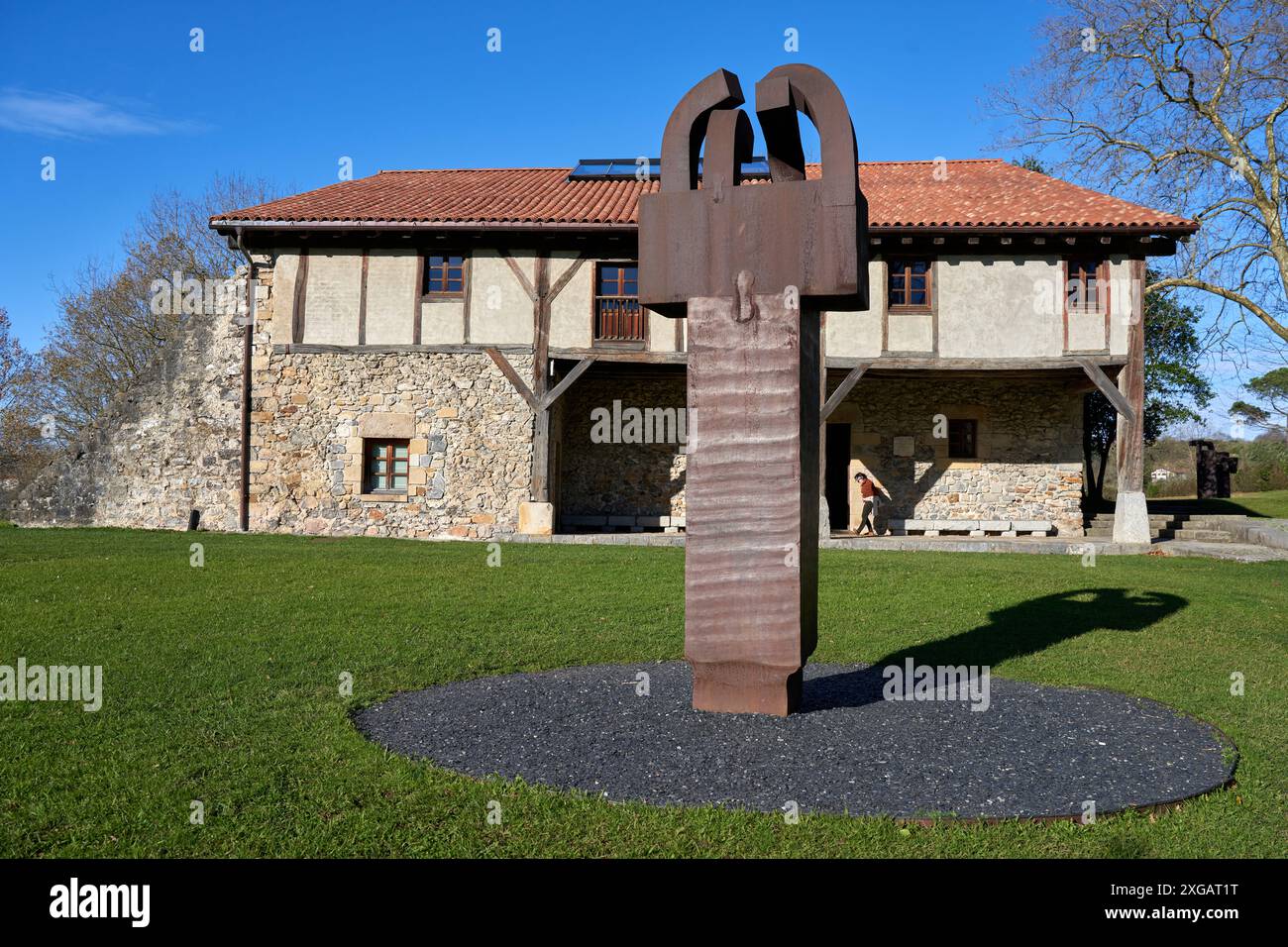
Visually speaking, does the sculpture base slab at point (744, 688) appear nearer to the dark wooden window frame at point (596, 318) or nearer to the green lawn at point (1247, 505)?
the dark wooden window frame at point (596, 318)

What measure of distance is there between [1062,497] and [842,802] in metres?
15.2

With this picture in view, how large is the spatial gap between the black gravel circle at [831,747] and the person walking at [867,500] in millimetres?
11113

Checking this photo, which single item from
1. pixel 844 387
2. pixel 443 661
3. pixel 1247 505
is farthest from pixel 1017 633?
pixel 1247 505

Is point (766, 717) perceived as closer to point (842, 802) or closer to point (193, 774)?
point (842, 802)

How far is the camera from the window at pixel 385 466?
16.2 m

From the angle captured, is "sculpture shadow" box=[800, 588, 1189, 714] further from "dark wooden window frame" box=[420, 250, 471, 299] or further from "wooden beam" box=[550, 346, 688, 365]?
"dark wooden window frame" box=[420, 250, 471, 299]

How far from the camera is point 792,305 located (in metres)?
4.62

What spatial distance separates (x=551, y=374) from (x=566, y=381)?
673 millimetres

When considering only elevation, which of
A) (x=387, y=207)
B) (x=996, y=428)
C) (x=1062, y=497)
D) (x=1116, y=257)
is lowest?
(x=1062, y=497)

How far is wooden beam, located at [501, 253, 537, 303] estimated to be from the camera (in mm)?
15711

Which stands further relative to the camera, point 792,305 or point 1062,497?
point 1062,497

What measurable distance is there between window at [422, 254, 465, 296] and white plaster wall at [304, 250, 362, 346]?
1155 mm
